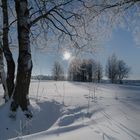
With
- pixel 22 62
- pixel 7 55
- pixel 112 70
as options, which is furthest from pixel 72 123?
pixel 112 70

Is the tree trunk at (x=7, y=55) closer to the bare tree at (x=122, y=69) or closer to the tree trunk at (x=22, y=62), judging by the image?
the tree trunk at (x=22, y=62)

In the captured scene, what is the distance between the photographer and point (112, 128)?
5555 mm

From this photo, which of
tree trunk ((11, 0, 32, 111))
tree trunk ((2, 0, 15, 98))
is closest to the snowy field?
tree trunk ((11, 0, 32, 111))

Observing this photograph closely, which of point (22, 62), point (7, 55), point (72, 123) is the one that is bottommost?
point (72, 123)

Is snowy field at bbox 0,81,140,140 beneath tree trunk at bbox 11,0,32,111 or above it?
beneath

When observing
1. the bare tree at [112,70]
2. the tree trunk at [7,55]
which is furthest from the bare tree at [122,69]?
the tree trunk at [7,55]

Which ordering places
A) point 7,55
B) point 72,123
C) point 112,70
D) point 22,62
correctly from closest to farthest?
point 72,123, point 22,62, point 7,55, point 112,70

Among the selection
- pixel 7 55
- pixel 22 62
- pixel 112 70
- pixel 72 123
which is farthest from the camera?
pixel 112 70

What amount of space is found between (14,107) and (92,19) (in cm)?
481

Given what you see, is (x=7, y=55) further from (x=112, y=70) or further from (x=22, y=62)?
(x=112, y=70)

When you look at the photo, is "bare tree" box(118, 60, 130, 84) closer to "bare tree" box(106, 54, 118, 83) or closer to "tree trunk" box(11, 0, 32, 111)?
"bare tree" box(106, 54, 118, 83)

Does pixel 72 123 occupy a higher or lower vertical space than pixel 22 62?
lower

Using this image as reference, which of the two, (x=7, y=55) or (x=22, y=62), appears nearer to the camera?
(x=22, y=62)

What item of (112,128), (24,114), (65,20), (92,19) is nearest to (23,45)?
(24,114)
